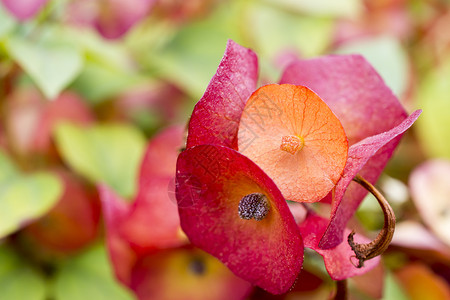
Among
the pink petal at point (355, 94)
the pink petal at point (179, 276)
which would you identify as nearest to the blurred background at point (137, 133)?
the pink petal at point (179, 276)

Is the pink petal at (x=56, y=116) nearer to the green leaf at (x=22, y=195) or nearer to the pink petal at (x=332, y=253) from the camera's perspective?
the green leaf at (x=22, y=195)

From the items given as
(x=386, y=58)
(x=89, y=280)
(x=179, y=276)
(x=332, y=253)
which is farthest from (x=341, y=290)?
(x=386, y=58)

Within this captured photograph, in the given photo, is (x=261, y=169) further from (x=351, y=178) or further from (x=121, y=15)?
(x=121, y=15)

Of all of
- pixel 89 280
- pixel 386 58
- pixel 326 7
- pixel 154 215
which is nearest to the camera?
pixel 154 215

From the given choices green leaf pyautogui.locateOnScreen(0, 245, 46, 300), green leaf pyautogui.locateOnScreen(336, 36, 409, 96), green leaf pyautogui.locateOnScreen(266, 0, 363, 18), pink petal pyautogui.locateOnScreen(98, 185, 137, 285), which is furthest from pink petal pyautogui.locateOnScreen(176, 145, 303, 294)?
green leaf pyautogui.locateOnScreen(266, 0, 363, 18)

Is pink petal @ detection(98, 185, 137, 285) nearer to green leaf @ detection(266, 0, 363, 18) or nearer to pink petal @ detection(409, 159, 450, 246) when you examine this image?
pink petal @ detection(409, 159, 450, 246)
